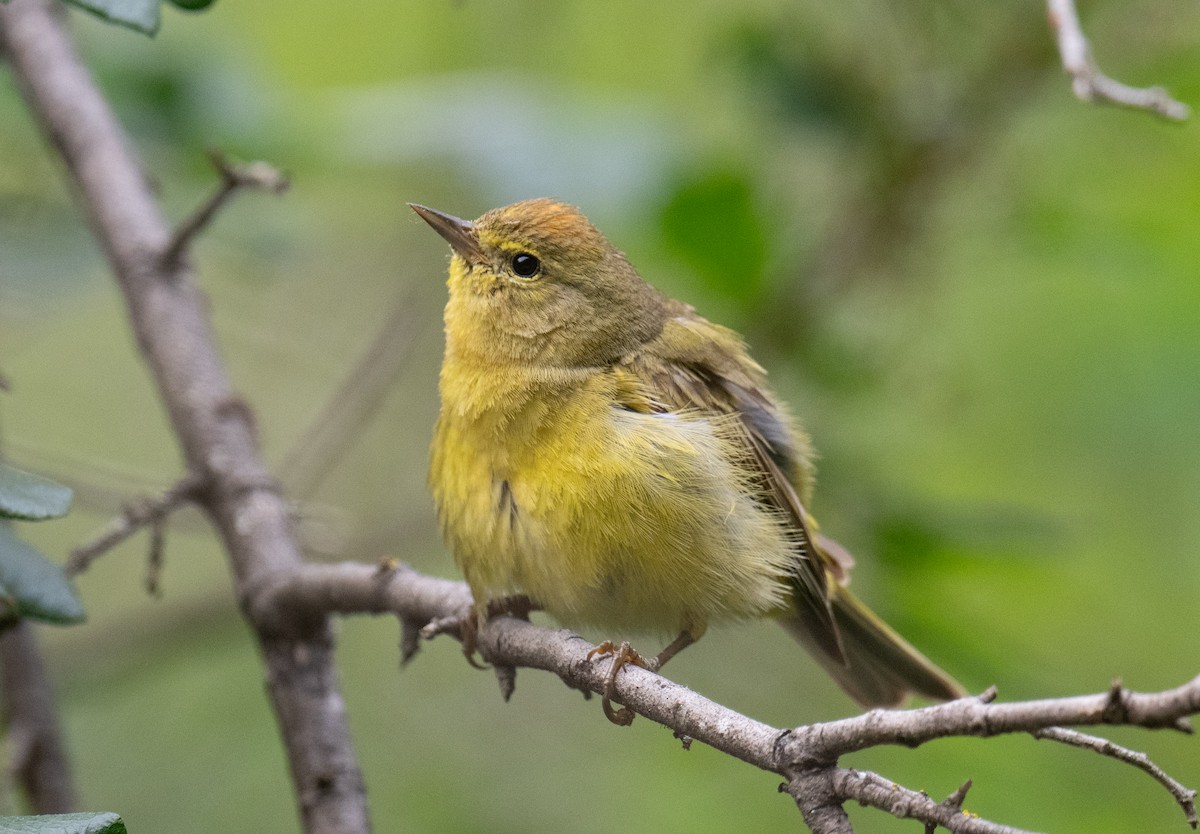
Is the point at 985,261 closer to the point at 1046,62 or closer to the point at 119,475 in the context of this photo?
the point at 1046,62

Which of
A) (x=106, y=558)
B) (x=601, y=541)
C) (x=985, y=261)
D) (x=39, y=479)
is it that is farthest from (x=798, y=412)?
(x=106, y=558)

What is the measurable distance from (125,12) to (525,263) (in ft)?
5.83

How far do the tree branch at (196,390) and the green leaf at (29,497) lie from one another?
3.72 feet

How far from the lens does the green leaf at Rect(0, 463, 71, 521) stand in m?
2.07

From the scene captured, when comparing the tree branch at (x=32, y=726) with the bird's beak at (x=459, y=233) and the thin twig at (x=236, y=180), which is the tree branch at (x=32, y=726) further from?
the bird's beak at (x=459, y=233)

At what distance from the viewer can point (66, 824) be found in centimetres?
180

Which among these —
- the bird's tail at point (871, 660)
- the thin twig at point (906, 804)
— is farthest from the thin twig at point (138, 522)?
the thin twig at point (906, 804)

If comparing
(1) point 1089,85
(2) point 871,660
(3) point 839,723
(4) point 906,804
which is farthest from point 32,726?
(1) point 1089,85

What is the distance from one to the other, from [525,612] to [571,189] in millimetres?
1491

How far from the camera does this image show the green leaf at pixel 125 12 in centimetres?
223

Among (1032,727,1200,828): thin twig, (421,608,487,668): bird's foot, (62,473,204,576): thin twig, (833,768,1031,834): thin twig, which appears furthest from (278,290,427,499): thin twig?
(1032,727,1200,828): thin twig

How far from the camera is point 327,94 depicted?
5.04 m

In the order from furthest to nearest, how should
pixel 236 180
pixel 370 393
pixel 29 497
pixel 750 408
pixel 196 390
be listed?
pixel 370 393 < pixel 750 408 < pixel 196 390 < pixel 236 180 < pixel 29 497

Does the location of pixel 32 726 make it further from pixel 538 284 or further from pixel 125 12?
pixel 125 12
